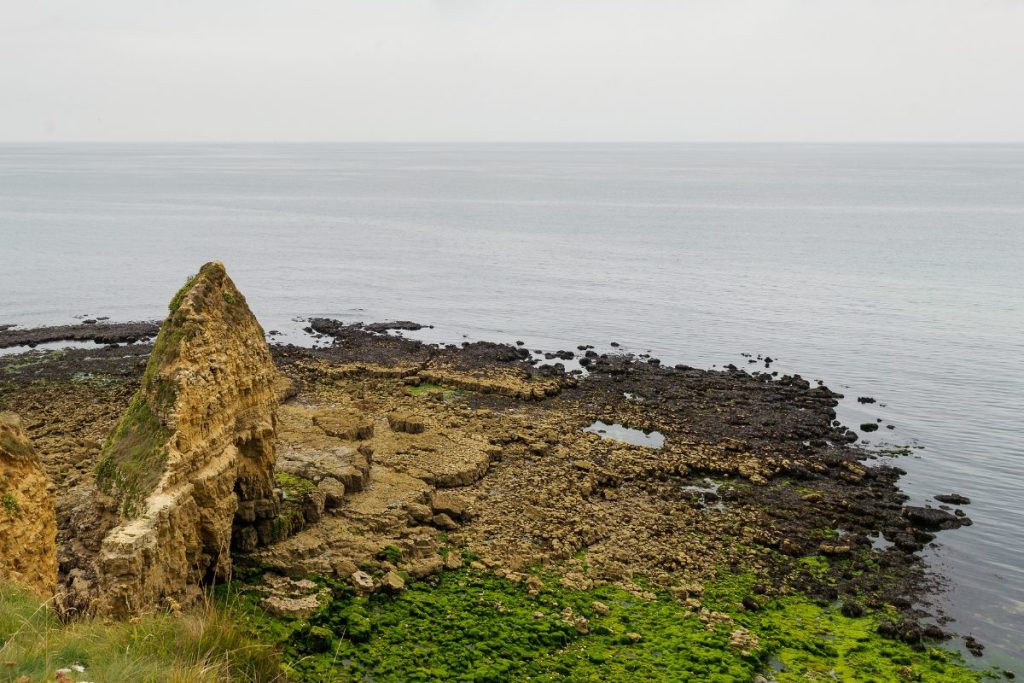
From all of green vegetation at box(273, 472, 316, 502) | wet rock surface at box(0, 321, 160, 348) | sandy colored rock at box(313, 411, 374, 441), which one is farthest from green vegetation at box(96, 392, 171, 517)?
wet rock surface at box(0, 321, 160, 348)

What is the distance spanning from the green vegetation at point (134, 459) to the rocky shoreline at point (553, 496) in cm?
90

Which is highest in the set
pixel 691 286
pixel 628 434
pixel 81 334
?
pixel 691 286

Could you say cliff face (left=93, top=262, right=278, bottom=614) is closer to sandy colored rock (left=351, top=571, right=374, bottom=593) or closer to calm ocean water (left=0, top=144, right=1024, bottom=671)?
sandy colored rock (left=351, top=571, right=374, bottom=593)

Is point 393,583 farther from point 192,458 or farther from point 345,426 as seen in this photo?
point 345,426

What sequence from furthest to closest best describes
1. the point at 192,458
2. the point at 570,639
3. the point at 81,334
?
the point at 81,334 → the point at 570,639 → the point at 192,458

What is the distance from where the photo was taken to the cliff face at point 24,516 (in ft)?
44.5

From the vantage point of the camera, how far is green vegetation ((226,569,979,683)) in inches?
652

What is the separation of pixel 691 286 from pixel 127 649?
64802 millimetres

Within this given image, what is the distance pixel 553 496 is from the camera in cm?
2503

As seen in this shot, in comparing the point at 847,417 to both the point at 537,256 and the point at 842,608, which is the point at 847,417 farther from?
the point at 537,256

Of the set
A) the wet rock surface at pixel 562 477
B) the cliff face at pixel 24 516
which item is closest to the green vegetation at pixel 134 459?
the wet rock surface at pixel 562 477

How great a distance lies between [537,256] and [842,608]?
230ft

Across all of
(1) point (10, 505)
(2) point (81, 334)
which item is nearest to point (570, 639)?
(1) point (10, 505)

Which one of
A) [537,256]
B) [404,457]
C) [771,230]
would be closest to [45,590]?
[404,457]
